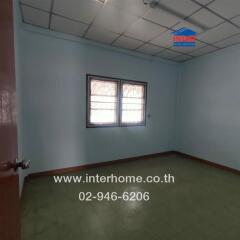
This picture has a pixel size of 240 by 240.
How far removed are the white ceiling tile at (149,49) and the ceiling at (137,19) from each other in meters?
0.10

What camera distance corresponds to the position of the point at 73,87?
323 cm

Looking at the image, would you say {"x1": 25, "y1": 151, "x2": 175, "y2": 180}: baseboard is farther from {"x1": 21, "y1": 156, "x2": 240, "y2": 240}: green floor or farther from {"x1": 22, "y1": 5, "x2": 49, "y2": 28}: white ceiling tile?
{"x1": 22, "y1": 5, "x2": 49, "y2": 28}: white ceiling tile

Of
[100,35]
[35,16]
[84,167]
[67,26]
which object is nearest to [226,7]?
[100,35]

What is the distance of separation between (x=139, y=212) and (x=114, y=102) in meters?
2.46

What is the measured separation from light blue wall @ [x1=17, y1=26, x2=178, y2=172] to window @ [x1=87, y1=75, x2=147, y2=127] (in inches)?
5.7

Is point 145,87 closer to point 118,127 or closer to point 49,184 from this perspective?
Answer: point 118,127

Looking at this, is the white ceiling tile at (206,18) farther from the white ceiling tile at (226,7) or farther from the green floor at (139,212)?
the green floor at (139,212)

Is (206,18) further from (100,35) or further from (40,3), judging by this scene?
(40,3)

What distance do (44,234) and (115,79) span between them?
311 centimetres

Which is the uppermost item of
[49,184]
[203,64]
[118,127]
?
[203,64]

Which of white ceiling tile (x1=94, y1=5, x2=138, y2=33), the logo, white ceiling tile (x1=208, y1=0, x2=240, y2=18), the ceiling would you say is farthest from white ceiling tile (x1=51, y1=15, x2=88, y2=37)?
white ceiling tile (x1=208, y1=0, x2=240, y2=18)

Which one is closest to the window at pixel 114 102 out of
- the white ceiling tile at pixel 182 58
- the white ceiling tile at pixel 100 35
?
the white ceiling tile at pixel 100 35

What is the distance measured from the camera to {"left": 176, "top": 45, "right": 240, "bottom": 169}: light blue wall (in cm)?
346

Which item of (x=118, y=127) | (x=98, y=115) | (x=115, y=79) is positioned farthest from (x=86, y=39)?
(x=118, y=127)
